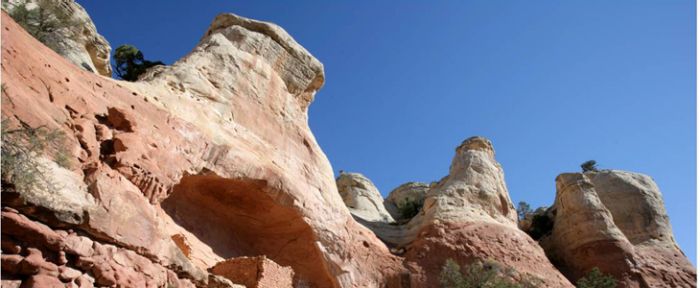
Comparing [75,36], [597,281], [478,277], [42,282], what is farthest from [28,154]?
[597,281]

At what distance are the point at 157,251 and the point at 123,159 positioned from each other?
1.99 meters

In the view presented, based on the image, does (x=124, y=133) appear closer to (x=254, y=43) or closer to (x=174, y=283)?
(x=174, y=283)

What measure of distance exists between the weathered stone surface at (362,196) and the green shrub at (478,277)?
430 inches

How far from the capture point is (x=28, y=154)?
7.84 m

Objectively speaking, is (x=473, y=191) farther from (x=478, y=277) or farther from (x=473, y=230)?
(x=478, y=277)

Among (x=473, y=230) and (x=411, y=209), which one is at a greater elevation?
(x=411, y=209)

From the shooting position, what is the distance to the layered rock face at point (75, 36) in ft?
48.3

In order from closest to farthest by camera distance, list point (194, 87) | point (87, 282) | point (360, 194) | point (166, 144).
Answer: point (87, 282) < point (166, 144) < point (194, 87) < point (360, 194)

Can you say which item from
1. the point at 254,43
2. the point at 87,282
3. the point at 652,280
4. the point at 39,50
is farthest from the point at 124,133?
the point at 652,280

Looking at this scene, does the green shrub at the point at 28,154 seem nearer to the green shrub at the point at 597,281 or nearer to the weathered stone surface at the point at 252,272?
the weathered stone surface at the point at 252,272

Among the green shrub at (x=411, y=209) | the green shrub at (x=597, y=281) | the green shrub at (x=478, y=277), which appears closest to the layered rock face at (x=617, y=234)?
the green shrub at (x=597, y=281)

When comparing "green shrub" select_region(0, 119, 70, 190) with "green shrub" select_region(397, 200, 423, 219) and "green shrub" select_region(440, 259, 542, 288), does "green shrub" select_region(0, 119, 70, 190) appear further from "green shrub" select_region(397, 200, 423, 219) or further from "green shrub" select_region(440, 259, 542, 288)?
"green shrub" select_region(397, 200, 423, 219)

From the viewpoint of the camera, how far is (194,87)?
15102 mm

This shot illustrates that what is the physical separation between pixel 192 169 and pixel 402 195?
26.5 meters
